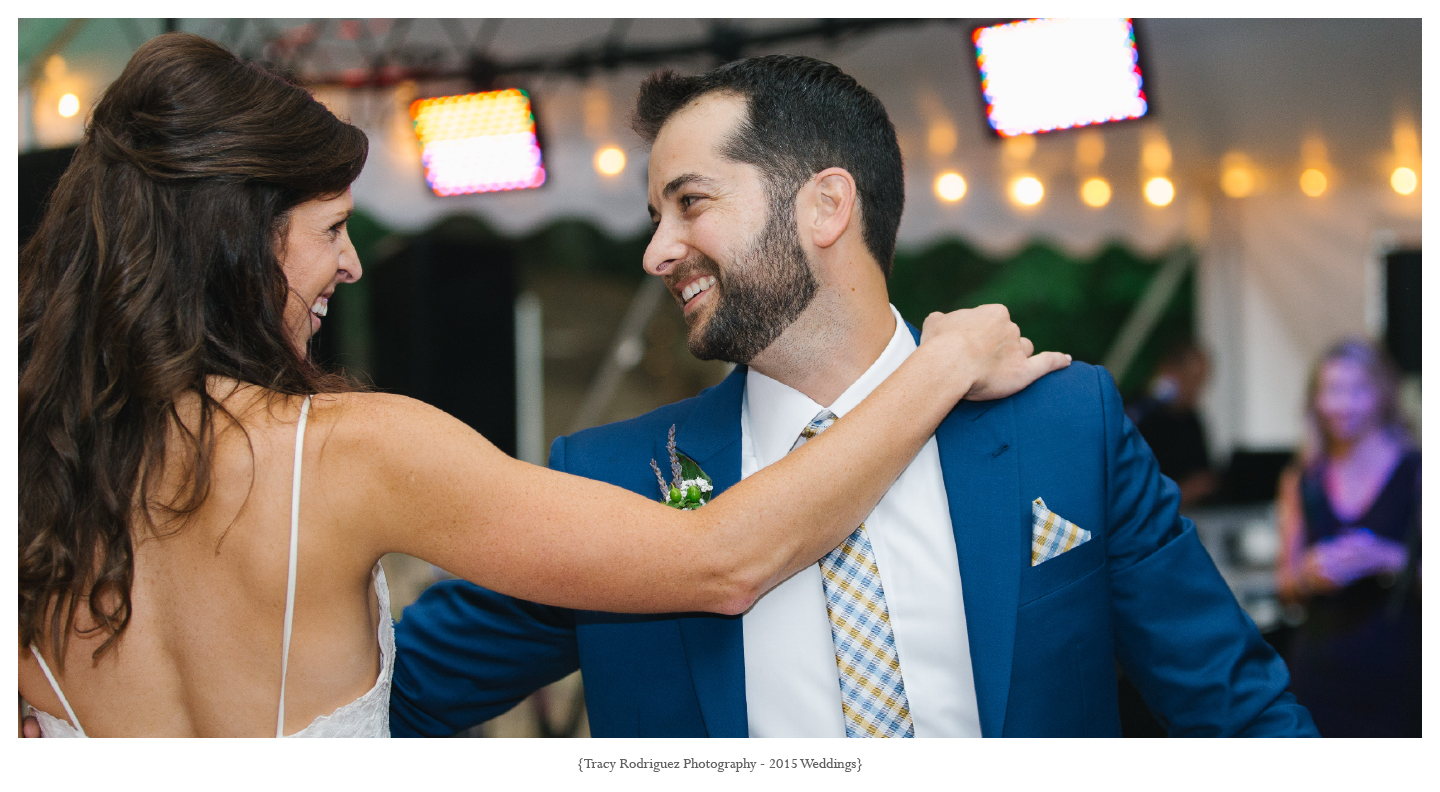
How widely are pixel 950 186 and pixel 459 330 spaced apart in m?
3.04

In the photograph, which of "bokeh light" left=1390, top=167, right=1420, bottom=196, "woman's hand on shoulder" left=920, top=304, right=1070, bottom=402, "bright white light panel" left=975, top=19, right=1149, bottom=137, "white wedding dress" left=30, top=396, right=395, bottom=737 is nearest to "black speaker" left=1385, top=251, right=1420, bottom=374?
"bokeh light" left=1390, top=167, right=1420, bottom=196

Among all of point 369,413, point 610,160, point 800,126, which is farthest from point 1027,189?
point 369,413

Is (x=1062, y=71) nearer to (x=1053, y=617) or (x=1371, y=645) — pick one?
(x=1371, y=645)

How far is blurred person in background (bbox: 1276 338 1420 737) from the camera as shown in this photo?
3.38m

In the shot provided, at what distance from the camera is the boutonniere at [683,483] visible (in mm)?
1523

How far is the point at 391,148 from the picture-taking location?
610 cm

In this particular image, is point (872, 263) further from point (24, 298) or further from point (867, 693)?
point (24, 298)

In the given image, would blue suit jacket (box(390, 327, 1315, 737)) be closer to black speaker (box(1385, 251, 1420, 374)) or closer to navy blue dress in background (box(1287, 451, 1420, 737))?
navy blue dress in background (box(1287, 451, 1420, 737))

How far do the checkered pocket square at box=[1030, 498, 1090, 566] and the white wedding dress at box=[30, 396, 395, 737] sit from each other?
0.87 m

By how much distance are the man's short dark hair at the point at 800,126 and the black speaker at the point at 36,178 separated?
92 cm

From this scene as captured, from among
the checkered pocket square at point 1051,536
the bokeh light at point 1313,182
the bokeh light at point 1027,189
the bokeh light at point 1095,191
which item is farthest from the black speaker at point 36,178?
the bokeh light at point 1313,182

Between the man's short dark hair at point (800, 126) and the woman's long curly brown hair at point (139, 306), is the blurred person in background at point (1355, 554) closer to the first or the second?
the man's short dark hair at point (800, 126)
